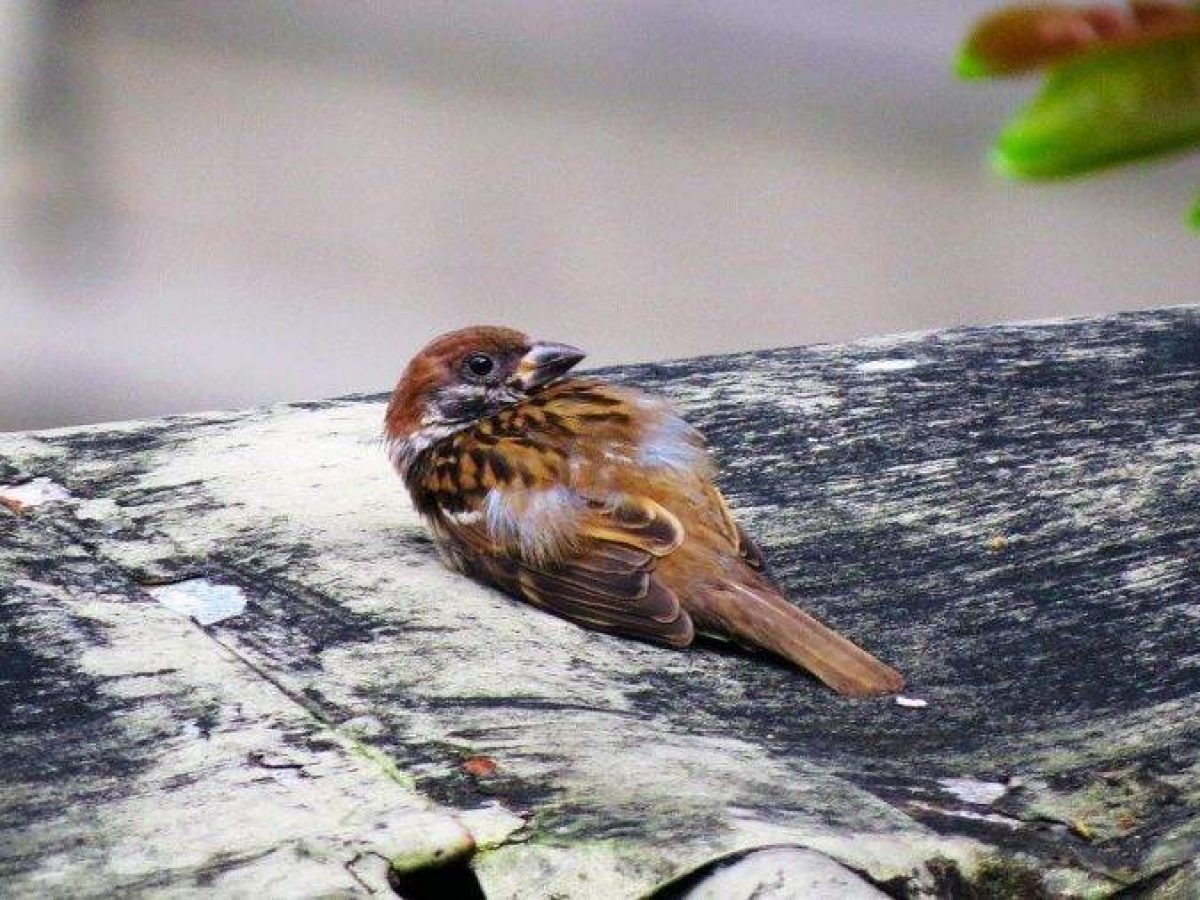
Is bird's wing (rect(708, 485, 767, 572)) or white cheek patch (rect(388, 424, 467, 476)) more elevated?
white cheek patch (rect(388, 424, 467, 476))

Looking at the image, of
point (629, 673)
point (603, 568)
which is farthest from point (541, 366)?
point (629, 673)

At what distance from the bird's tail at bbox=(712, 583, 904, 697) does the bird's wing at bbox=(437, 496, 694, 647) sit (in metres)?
0.09

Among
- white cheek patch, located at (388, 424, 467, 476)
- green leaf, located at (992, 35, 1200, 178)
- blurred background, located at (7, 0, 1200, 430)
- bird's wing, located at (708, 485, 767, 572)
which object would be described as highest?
blurred background, located at (7, 0, 1200, 430)

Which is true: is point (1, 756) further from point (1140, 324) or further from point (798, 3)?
point (798, 3)

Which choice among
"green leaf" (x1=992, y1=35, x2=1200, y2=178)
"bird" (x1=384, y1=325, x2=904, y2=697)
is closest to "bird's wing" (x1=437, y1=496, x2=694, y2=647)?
"bird" (x1=384, y1=325, x2=904, y2=697)

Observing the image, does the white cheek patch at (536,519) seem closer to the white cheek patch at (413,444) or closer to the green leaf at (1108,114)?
the white cheek patch at (413,444)

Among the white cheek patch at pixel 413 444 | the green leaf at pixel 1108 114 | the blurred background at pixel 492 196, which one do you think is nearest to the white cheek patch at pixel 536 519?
the white cheek patch at pixel 413 444

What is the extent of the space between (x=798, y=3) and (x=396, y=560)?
33.2ft

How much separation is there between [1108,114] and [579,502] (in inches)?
106

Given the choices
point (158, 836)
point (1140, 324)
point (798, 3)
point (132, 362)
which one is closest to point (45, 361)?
point (132, 362)

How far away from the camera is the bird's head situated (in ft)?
12.4

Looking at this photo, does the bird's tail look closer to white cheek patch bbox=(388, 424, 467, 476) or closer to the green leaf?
white cheek patch bbox=(388, 424, 467, 476)

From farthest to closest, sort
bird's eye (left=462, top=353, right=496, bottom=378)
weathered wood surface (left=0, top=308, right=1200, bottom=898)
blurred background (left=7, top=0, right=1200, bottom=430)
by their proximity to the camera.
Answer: blurred background (left=7, top=0, right=1200, bottom=430)
bird's eye (left=462, top=353, right=496, bottom=378)
weathered wood surface (left=0, top=308, right=1200, bottom=898)

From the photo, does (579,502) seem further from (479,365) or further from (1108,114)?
(1108,114)
